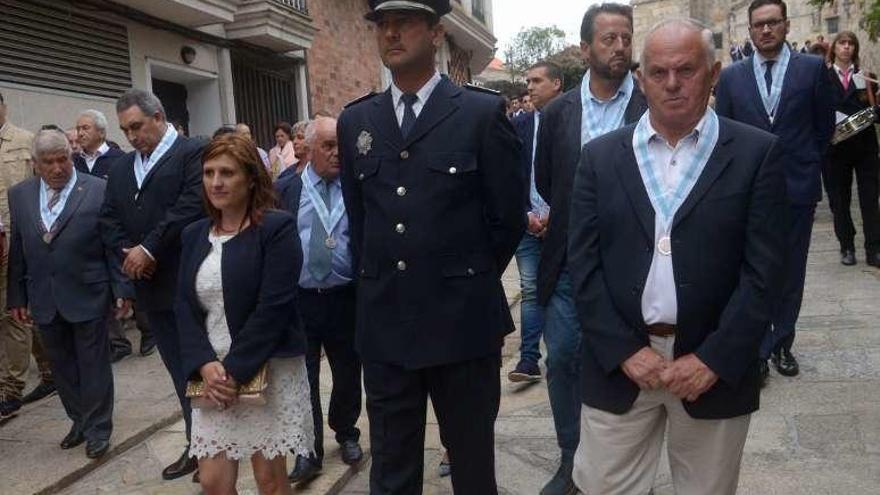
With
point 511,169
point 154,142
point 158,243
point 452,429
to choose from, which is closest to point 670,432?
point 452,429

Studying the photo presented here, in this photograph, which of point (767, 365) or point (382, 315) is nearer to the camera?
point (382, 315)

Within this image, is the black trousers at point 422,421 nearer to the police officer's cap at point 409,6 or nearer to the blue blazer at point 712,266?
the blue blazer at point 712,266

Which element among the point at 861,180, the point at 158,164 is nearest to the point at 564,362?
the point at 158,164

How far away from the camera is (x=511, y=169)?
116 inches

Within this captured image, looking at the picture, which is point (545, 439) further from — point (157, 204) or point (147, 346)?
point (147, 346)

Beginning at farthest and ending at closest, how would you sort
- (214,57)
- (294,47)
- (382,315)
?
(294,47)
(214,57)
(382,315)

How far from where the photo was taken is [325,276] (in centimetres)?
404

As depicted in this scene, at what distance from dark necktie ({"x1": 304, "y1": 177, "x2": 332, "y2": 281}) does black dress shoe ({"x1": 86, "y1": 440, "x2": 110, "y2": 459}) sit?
180cm

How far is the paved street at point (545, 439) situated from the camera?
3861 mm

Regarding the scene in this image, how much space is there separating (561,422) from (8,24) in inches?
285

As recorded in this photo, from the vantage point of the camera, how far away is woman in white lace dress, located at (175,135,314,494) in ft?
10.4

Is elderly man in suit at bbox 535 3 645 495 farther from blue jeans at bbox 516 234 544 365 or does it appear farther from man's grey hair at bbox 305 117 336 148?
blue jeans at bbox 516 234 544 365

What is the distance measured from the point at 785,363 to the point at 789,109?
1583mm

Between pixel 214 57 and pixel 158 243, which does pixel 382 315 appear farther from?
pixel 214 57
